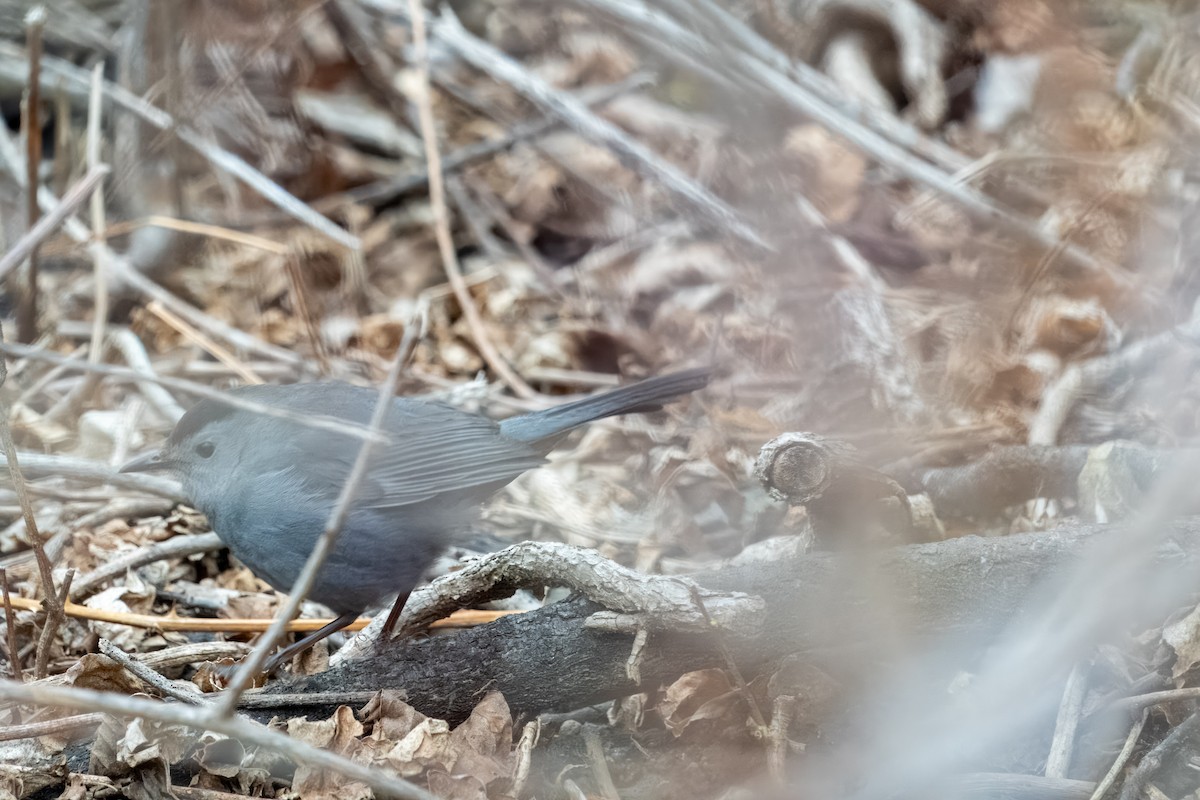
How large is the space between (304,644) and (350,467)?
20.3 inches

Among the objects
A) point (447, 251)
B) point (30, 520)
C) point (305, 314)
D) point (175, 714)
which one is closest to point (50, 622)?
point (30, 520)

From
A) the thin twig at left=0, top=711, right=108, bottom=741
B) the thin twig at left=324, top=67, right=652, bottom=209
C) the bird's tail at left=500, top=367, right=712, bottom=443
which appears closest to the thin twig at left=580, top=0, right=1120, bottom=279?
the thin twig at left=324, top=67, right=652, bottom=209

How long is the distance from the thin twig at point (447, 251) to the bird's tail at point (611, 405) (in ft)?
4.75

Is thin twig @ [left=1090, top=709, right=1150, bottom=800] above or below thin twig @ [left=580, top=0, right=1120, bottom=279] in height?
below

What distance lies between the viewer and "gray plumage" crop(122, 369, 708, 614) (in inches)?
120

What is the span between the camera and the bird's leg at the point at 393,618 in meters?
3.07

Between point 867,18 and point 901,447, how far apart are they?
318 cm

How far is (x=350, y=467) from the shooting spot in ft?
10.4

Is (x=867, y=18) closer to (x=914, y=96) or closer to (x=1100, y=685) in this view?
(x=914, y=96)

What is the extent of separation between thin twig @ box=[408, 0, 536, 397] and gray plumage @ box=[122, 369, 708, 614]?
4.85ft

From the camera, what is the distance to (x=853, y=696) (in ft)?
8.96

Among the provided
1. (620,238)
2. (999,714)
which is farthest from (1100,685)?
(620,238)

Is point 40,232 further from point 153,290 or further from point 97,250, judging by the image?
point 153,290

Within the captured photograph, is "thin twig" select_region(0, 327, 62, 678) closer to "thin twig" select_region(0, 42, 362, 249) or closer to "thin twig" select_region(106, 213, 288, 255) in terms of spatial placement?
"thin twig" select_region(0, 42, 362, 249)
